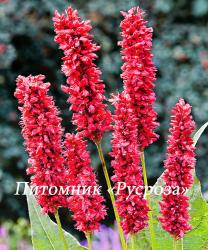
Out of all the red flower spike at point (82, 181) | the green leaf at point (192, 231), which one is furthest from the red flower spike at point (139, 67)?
the green leaf at point (192, 231)

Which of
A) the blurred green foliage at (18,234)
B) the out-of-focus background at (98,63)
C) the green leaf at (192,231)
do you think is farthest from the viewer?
the out-of-focus background at (98,63)

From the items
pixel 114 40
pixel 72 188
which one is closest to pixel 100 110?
pixel 72 188

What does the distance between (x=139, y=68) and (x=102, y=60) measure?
2858 millimetres

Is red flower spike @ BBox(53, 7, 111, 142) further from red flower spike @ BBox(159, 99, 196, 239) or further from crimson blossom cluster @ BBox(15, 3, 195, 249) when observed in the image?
red flower spike @ BBox(159, 99, 196, 239)

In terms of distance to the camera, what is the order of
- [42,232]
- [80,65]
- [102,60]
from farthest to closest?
[102,60] < [42,232] < [80,65]

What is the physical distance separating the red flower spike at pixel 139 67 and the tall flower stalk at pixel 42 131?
16 cm

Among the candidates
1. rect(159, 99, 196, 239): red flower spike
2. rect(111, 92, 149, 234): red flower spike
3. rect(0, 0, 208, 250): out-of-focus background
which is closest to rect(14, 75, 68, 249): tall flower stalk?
rect(111, 92, 149, 234): red flower spike

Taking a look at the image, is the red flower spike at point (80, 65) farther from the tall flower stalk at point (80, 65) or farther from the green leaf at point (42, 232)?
the green leaf at point (42, 232)

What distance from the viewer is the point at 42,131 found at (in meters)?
1.32

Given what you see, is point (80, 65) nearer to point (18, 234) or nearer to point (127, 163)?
point (127, 163)

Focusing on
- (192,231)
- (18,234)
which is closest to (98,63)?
(18,234)

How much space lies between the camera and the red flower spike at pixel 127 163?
53.0 inches

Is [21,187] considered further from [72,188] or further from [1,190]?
[72,188]

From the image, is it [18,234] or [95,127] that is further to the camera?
[18,234]
